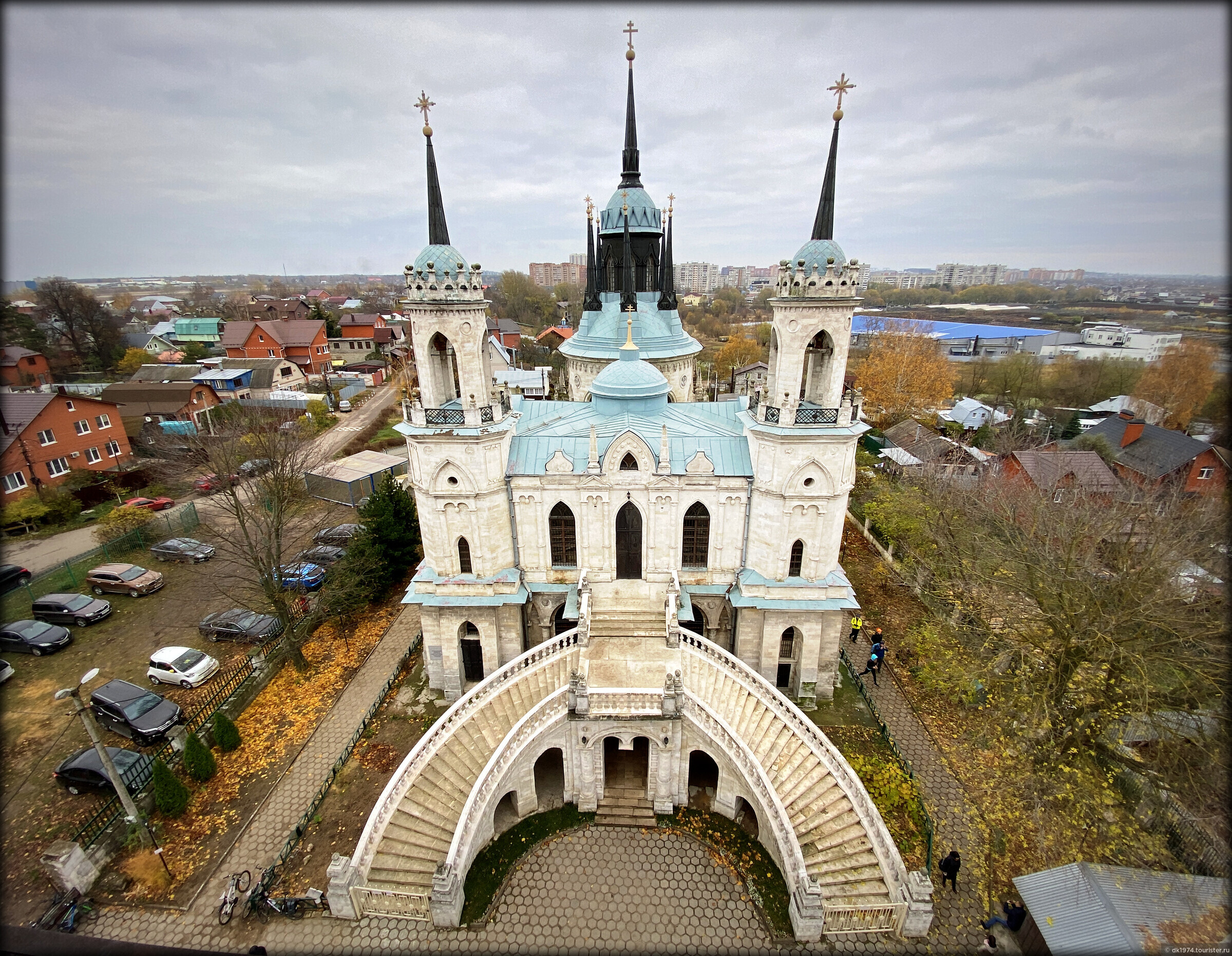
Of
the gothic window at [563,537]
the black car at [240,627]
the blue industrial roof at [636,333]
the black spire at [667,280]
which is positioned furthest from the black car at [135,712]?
the black spire at [667,280]

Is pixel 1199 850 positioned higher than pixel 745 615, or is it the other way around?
pixel 745 615

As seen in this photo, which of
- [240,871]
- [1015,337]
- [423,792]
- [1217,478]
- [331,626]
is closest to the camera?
[240,871]

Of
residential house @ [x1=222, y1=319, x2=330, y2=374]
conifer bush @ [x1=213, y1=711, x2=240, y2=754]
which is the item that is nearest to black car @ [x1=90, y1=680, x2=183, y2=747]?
conifer bush @ [x1=213, y1=711, x2=240, y2=754]

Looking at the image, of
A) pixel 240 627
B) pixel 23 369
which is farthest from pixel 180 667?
pixel 23 369

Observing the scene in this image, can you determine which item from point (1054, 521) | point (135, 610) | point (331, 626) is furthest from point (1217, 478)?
point (135, 610)

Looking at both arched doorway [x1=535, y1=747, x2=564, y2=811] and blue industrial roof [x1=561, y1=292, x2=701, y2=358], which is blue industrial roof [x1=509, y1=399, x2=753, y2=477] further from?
arched doorway [x1=535, y1=747, x2=564, y2=811]

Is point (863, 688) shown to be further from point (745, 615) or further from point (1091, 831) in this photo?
point (1091, 831)

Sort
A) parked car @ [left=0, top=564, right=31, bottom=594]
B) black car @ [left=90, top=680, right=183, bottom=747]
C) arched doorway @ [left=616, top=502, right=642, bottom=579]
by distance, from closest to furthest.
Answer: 1. black car @ [left=90, top=680, right=183, bottom=747]
2. arched doorway @ [left=616, top=502, right=642, bottom=579]
3. parked car @ [left=0, top=564, right=31, bottom=594]
